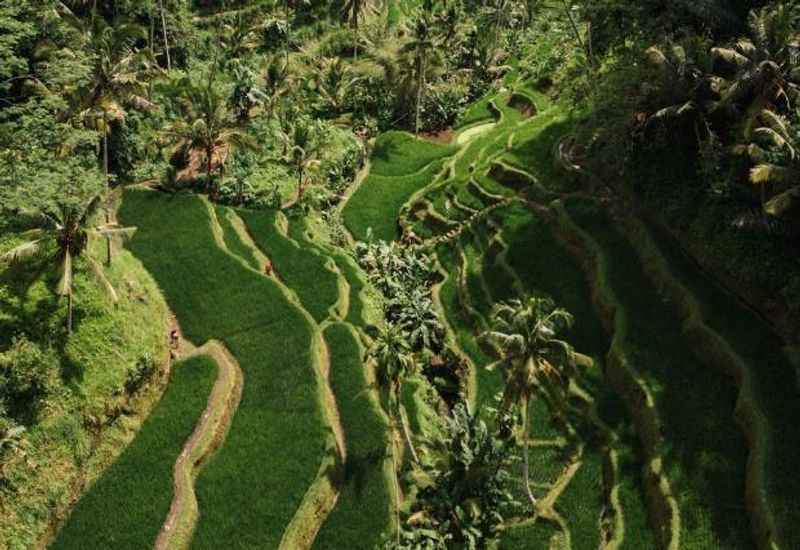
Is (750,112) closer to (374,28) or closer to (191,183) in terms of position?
(191,183)

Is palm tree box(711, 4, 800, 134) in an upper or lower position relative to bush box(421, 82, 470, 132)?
upper

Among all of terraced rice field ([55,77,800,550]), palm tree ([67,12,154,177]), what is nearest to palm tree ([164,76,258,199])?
palm tree ([67,12,154,177])

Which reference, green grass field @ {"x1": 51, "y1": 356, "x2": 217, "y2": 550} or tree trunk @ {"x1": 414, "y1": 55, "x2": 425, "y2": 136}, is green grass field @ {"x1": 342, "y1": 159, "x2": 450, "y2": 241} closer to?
tree trunk @ {"x1": 414, "y1": 55, "x2": 425, "y2": 136}

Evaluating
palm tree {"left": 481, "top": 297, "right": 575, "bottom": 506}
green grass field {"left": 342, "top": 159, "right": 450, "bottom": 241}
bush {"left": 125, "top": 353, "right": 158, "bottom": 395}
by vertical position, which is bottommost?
bush {"left": 125, "top": 353, "right": 158, "bottom": 395}

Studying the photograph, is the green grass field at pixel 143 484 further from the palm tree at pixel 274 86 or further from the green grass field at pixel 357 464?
the palm tree at pixel 274 86

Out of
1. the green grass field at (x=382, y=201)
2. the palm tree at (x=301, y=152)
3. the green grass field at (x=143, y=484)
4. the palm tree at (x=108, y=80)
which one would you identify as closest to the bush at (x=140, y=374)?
the green grass field at (x=143, y=484)

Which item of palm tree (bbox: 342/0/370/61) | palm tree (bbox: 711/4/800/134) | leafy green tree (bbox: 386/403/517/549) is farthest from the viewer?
palm tree (bbox: 342/0/370/61)

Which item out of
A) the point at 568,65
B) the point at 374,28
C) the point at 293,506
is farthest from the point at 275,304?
the point at 374,28
